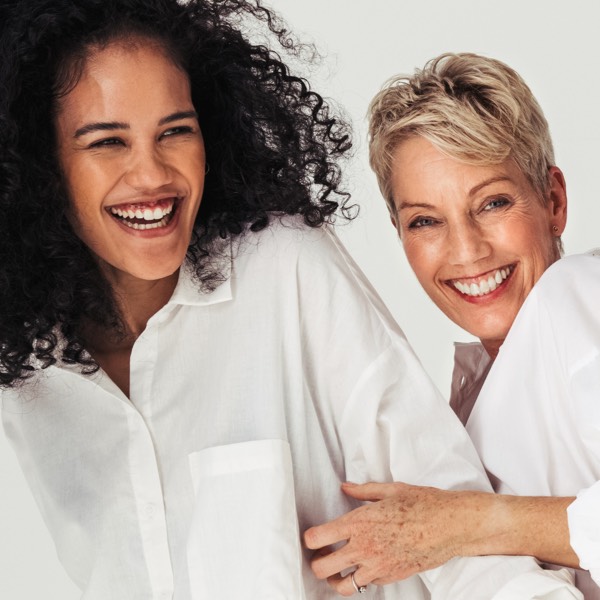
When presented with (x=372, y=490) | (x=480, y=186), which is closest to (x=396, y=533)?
(x=372, y=490)

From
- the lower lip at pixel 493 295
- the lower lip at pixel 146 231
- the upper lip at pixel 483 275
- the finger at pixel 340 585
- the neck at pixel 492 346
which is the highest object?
the lower lip at pixel 146 231

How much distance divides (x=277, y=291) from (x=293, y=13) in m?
1.69

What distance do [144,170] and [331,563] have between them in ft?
A: 2.74

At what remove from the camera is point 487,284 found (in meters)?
2.78

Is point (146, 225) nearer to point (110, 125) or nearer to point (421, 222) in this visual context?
point (110, 125)

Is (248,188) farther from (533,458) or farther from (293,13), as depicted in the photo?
(293,13)

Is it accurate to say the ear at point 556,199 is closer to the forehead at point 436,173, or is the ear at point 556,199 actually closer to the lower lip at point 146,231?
the forehead at point 436,173

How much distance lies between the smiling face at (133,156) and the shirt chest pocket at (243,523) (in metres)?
0.40

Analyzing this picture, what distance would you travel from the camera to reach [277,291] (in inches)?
97.8

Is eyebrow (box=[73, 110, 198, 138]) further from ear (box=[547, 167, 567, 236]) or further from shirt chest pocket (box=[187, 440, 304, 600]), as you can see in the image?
ear (box=[547, 167, 567, 236])

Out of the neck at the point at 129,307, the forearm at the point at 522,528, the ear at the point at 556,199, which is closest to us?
the forearm at the point at 522,528

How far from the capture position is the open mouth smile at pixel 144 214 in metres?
2.38

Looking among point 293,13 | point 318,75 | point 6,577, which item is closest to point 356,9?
point 293,13

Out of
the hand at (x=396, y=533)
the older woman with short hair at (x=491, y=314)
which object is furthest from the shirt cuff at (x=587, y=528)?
the hand at (x=396, y=533)
